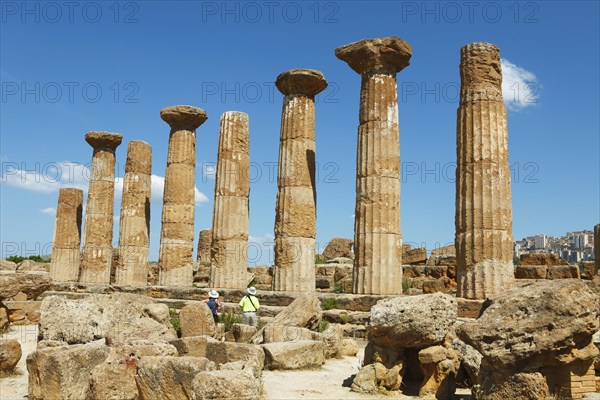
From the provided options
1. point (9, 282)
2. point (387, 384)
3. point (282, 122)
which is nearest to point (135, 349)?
point (387, 384)

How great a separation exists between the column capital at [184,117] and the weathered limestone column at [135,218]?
2767mm

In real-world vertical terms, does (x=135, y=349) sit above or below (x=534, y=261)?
below

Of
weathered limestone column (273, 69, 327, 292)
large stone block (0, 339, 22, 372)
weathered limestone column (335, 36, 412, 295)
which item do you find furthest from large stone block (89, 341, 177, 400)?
weathered limestone column (273, 69, 327, 292)

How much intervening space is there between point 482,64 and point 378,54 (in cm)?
281

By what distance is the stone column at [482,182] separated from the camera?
12594mm

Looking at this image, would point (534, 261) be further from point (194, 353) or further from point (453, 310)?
point (194, 353)

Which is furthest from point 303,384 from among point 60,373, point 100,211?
point 100,211

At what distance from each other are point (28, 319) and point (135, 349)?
31.1 ft

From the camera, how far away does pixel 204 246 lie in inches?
1228

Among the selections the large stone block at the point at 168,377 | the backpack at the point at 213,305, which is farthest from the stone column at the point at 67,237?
the large stone block at the point at 168,377

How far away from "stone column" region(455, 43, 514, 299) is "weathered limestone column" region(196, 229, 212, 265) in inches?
774

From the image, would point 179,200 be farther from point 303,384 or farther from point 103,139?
point 303,384

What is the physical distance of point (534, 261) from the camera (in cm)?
2023

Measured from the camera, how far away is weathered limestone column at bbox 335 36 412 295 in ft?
46.8
